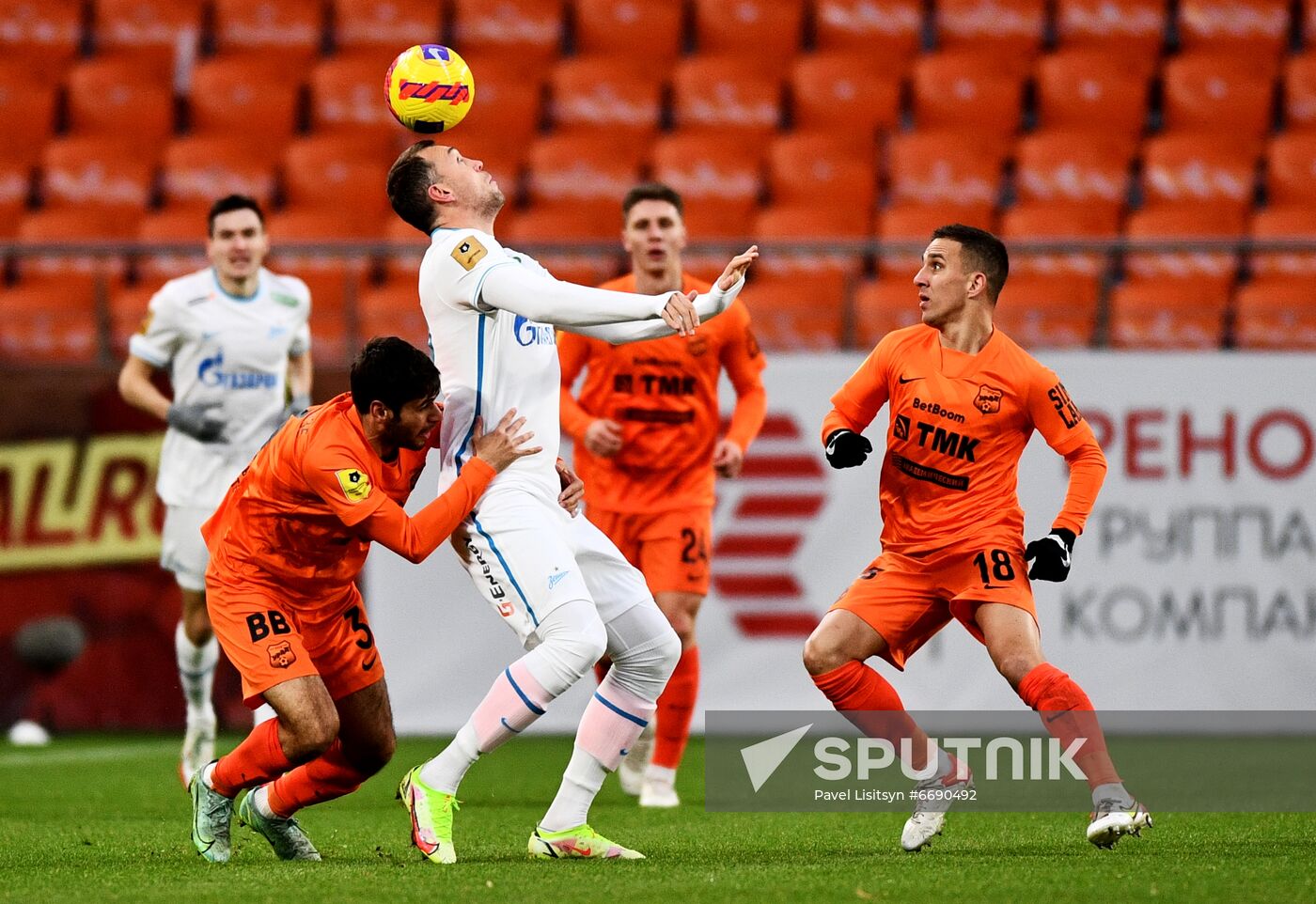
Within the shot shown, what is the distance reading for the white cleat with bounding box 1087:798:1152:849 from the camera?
5.93 meters

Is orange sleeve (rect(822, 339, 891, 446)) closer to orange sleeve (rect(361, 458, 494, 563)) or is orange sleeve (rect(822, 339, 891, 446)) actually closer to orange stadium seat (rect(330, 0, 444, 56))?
orange sleeve (rect(361, 458, 494, 563))

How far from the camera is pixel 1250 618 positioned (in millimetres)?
10789

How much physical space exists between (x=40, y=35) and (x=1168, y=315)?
9111 millimetres

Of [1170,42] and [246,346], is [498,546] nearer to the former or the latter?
[246,346]

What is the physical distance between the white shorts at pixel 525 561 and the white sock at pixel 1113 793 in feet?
5.27

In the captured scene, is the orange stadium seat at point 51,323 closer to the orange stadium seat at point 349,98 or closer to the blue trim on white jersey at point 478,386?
the orange stadium seat at point 349,98

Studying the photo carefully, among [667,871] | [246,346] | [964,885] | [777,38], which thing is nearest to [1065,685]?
[964,885]

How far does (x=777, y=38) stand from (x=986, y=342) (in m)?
8.66

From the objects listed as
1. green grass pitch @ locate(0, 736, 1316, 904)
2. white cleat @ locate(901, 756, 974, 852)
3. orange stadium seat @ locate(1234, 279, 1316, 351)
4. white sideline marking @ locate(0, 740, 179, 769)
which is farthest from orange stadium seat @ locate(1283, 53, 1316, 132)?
white sideline marking @ locate(0, 740, 179, 769)

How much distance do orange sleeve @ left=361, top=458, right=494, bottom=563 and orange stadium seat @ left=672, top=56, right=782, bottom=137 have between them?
8.64 m

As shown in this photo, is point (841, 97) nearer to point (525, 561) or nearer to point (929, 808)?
point (929, 808)

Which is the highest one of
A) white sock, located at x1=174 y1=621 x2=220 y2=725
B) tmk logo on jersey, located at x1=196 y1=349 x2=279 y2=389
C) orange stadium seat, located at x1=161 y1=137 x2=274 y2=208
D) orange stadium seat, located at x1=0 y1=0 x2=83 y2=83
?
orange stadium seat, located at x1=0 y1=0 x2=83 y2=83

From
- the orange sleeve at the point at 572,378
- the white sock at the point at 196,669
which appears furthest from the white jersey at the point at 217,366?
the orange sleeve at the point at 572,378

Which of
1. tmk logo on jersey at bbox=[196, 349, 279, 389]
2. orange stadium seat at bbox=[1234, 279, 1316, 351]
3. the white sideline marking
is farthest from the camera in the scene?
orange stadium seat at bbox=[1234, 279, 1316, 351]
